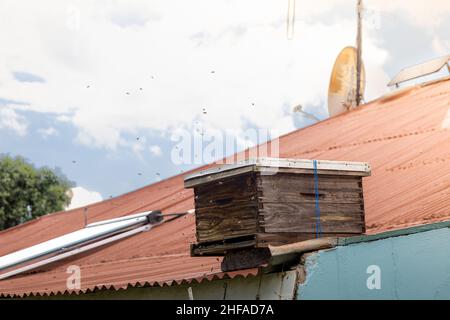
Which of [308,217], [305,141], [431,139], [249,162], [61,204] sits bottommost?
[308,217]

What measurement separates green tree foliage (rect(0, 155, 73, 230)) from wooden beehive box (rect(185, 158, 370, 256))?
2461 centimetres

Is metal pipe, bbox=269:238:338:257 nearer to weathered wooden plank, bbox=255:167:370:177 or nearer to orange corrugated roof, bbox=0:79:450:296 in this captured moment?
orange corrugated roof, bbox=0:79:450:296

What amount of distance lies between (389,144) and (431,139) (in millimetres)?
719

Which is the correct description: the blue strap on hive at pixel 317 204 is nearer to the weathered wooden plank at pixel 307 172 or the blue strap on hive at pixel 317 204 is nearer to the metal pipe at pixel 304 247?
the weathered wooden plank at pixel 307 172

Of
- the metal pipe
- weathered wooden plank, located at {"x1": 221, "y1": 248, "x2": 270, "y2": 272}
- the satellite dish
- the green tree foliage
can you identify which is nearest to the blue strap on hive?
the metal pipe

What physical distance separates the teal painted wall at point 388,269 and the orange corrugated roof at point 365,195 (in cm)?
38

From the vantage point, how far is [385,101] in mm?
11461

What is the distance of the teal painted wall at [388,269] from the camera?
550 cm

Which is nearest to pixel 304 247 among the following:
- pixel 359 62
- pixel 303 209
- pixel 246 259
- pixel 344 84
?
pixel 303 209

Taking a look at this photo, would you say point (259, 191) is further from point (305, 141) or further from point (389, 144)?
point (305, 141)

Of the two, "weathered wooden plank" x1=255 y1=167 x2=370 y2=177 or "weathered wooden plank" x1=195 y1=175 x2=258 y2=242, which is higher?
"weathered wooden plank" x1=255 y1=167 x2=370 y2=177

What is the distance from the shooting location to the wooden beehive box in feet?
18.9

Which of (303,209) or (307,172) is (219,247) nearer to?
(303,209)
